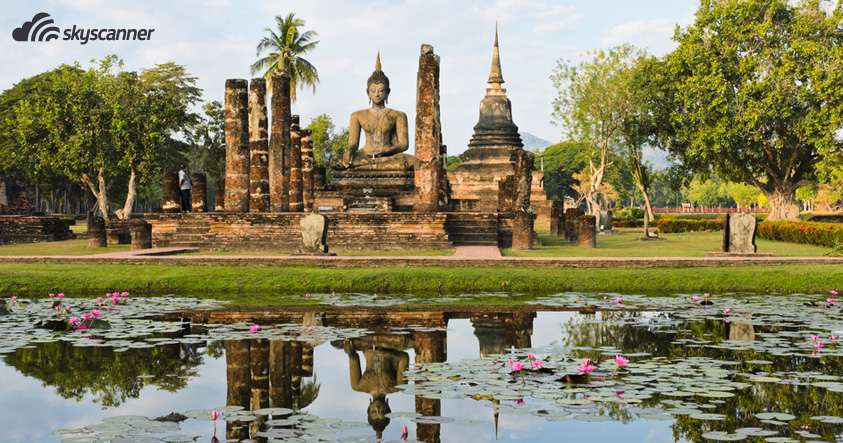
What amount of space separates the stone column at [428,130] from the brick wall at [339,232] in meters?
1.50

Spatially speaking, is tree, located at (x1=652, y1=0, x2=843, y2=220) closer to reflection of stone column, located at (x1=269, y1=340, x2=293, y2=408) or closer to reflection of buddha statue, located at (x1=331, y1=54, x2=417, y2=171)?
reflection of buddha statue, located at (x1=331, y1=54, x2=417, y2=171)

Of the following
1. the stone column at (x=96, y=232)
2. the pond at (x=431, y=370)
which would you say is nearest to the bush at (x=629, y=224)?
the stone column at (x=96, y=232)

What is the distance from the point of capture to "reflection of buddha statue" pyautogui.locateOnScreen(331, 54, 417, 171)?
24.9 meters

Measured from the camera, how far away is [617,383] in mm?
5578

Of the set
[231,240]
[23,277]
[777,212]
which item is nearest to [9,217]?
[231,240]

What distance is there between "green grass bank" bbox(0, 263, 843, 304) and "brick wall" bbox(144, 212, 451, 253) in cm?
506

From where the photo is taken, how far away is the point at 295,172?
24.9 metres

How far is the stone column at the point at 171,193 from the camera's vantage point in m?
21.5

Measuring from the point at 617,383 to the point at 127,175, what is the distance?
148 feet

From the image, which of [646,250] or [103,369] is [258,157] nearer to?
[646,250]

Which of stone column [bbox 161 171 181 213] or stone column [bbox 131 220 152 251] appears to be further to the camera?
stone column [bbox 161 171 181 213]

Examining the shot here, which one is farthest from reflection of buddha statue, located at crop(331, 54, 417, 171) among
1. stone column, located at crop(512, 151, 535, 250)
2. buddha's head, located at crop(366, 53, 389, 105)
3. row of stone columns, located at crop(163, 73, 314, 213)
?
stone column, located at crop(512, 151, 535, 250)

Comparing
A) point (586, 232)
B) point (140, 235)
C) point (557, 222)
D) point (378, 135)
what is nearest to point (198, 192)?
point (140, 235)

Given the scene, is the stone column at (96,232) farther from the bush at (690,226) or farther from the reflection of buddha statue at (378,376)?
the bush at (690,226)
